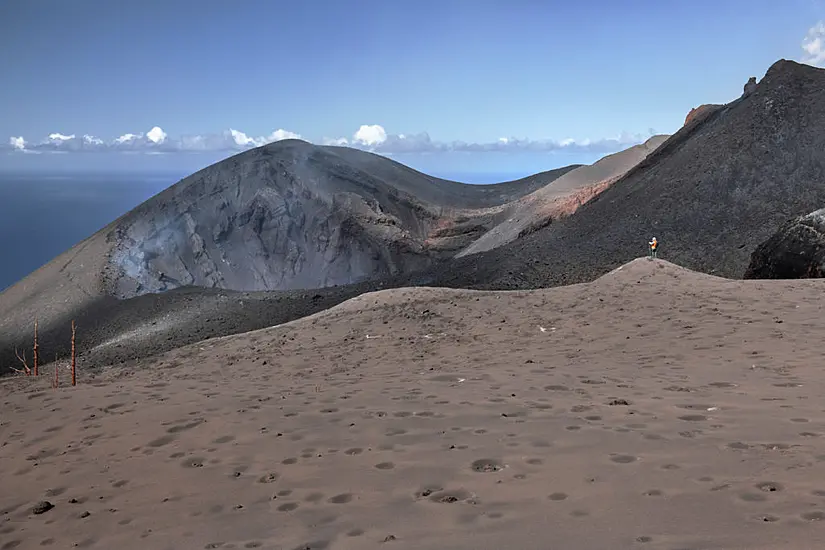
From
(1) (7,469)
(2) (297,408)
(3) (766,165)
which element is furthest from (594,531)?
(3) (766,165)

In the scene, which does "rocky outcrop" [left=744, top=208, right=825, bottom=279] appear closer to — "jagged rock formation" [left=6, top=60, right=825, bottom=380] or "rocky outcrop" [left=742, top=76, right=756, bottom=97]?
"jagged rock formation" [left=6, top=60, right=825, bottom=380]

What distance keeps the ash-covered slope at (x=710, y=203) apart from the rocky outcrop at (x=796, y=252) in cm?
268

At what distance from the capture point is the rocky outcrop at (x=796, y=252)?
40.8 ft

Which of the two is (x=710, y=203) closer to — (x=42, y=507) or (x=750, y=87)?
(x=750, y=87)

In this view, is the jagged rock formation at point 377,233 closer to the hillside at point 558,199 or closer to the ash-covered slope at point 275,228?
the ash-covered slope at point 275,228

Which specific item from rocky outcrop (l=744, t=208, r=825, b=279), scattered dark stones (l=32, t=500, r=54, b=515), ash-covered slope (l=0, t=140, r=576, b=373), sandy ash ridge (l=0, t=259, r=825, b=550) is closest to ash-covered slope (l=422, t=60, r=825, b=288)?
rocky outcrop (l=744, t=208, r=825, b=279)

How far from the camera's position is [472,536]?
309cm

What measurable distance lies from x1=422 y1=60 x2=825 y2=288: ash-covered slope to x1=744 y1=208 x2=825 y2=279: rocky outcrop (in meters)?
2.68

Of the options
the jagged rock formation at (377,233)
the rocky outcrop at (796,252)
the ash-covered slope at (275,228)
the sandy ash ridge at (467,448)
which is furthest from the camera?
the ash-covered slope at (275,228)

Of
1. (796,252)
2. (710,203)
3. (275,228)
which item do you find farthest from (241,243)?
(796,252)

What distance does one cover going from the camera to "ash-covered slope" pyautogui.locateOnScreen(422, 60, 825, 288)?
1762 centimetres

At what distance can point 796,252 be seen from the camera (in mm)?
12836

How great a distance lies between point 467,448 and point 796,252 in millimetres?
11373

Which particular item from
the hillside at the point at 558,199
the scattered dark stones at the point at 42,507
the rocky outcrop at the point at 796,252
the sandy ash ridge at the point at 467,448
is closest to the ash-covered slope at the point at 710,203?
the rocky outcrop at the point at 796,252
